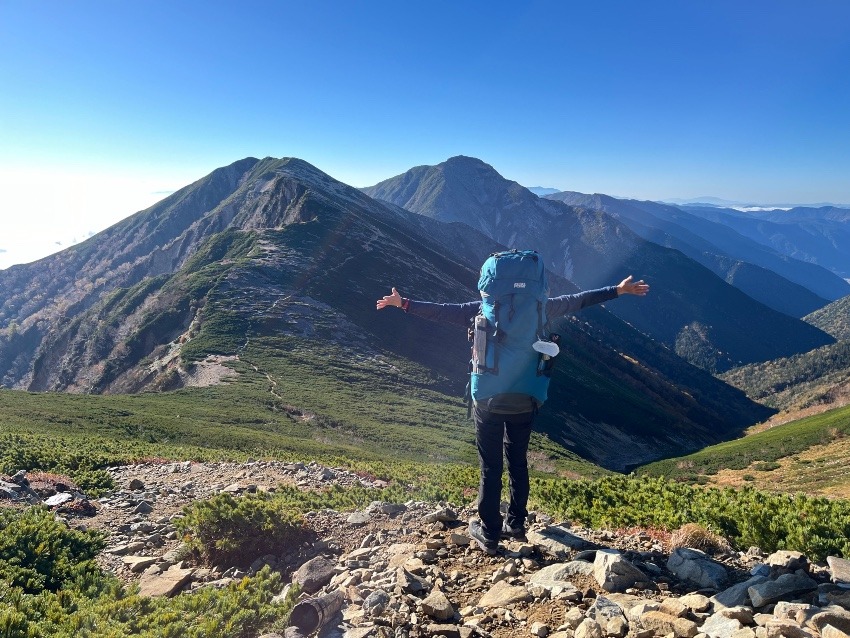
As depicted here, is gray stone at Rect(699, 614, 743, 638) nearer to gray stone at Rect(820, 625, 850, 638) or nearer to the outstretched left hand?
gray stone at Rect(820, 625, 850, 638)

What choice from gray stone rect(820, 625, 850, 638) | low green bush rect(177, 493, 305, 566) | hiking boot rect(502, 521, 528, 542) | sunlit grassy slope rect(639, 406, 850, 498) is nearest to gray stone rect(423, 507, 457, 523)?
hiking boot rect(502, 521, 528, 542)

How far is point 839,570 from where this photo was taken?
4.86 meters

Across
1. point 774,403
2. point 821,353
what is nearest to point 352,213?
point 774,403

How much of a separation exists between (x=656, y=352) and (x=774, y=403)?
41.1m

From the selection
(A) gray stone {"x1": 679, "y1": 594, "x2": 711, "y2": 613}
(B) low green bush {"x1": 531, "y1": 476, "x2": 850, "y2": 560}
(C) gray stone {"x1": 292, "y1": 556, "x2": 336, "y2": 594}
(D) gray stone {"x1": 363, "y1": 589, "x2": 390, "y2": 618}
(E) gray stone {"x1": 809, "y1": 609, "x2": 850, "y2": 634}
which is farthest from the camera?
(C) gray stone {"x1": 292, "y1": 556, "x2": 336, "y2": 594}

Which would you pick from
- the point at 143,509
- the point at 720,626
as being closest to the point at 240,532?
the point at 143,509

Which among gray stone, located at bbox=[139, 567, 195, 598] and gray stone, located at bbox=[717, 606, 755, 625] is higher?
gray stone, located at bbox=[717, 606, 755, 625]

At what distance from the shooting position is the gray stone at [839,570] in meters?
4.76

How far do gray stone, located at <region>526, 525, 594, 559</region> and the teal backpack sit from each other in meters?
1.91

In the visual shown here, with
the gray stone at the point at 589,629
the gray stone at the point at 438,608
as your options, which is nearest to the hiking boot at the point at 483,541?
the gray stone at the point at 438,608

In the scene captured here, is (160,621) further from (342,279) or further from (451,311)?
(342,279)

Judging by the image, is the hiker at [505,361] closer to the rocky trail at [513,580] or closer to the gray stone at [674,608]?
the rocky trail at [513,580]

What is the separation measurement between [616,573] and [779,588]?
141cm

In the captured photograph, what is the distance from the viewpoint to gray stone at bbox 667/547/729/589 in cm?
530
